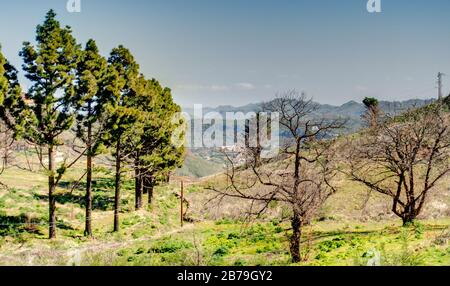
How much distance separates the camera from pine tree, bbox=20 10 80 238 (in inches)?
1066

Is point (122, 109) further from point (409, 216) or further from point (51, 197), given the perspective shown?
point (409, 216)

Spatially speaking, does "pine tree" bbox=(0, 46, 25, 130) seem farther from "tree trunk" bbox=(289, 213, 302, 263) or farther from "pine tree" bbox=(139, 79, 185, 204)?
"tree trunk" bbox=(289, 213, 302, 263)

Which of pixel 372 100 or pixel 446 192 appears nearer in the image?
pixel 446 192

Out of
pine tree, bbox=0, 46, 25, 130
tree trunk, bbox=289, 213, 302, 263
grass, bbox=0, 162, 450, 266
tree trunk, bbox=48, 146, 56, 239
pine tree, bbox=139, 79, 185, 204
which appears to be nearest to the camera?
grass, bbox=0, 162, 450, 266

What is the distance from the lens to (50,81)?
1097 inches

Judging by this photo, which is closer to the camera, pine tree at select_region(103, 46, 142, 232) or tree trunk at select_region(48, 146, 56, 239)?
tree trunk at select_region(48, 146, 56, 239)

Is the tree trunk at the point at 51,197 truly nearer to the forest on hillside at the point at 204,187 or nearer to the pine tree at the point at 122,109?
the forest on hillside at the point at 204,187

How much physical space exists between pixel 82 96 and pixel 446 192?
3724 cm

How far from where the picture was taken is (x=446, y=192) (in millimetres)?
43906

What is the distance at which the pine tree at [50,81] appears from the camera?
27.1 m

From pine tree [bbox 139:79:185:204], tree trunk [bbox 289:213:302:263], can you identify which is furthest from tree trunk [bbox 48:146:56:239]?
tree trunk [bbox 289:213:302:263]

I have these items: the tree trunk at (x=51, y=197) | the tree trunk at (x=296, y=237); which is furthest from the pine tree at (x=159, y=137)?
the tree trunk at (x=296, y=237)
